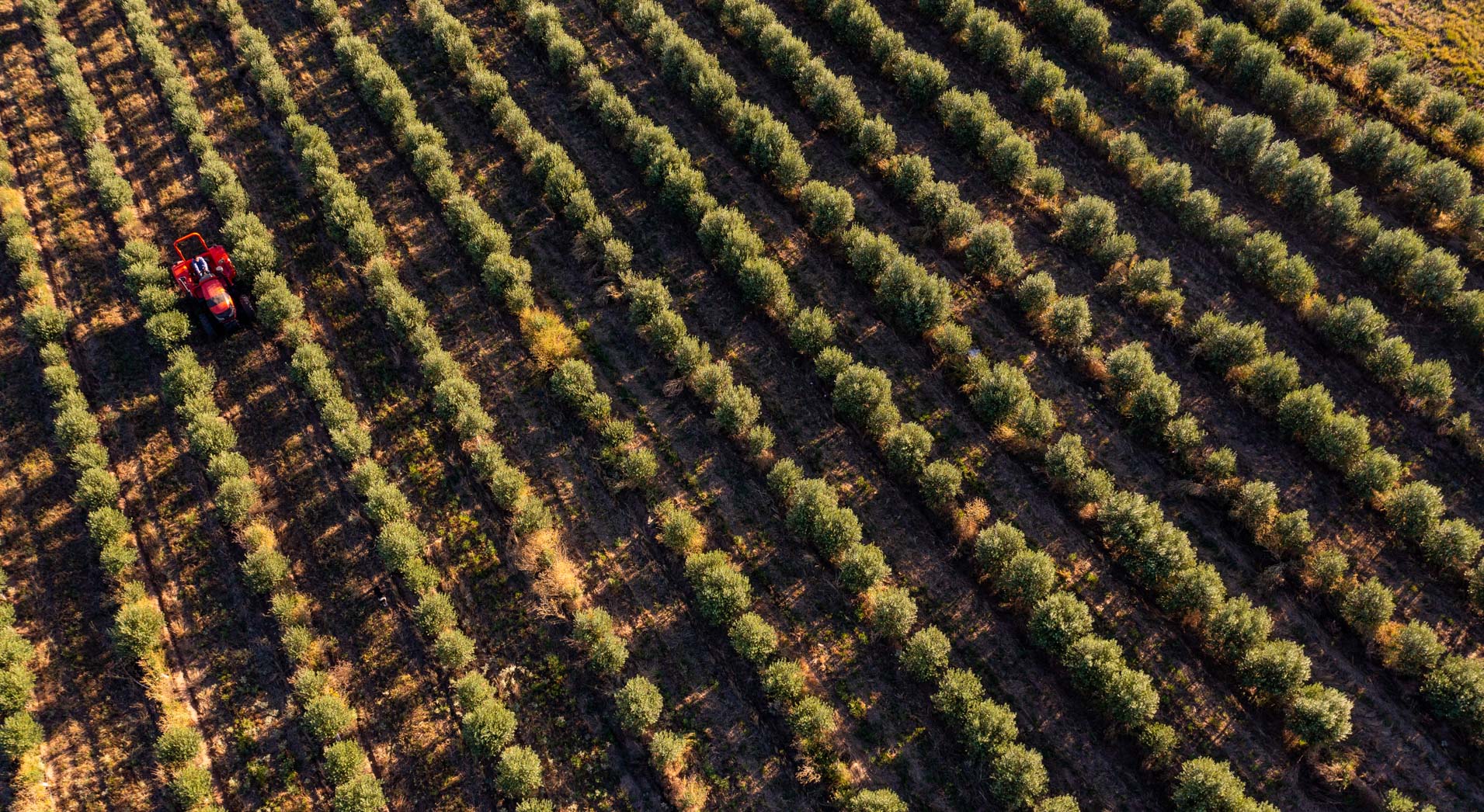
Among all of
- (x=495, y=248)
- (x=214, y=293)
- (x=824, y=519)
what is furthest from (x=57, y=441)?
(x=824, y=519)

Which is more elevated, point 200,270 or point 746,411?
point 200,270

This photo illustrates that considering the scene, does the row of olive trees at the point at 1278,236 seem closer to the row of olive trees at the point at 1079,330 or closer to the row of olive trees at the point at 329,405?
the row of olive trees at the point at 1079,330

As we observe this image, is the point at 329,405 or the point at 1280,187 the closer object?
the point at 329,405

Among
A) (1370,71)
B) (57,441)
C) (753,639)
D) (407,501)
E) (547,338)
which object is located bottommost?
(753,639)

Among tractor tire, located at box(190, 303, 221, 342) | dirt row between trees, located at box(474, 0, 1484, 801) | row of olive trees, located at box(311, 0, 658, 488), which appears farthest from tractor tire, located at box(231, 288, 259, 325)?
dirt row between trees, located at box(474, 0, 1484, 801)

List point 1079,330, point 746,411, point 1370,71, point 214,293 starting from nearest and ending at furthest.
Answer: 1. point 746,411
2. point 214,293
3. point 1079,330
4. point 1370,71

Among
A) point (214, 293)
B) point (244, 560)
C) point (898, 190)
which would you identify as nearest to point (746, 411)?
point (898, 190)

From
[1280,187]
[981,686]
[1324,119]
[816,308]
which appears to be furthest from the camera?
[1324,119]

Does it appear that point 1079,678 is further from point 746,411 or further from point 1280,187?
point 1280,187

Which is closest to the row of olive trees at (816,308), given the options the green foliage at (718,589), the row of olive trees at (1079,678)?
the row of olive trees at (1079,678)
